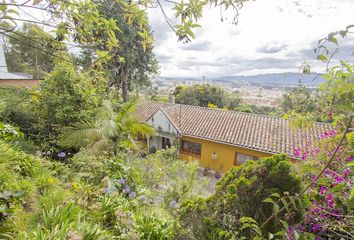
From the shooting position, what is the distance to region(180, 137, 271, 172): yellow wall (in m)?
13.5

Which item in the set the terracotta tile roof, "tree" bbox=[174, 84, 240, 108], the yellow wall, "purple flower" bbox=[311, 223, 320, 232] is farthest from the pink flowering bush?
"tree" bbox=[174, 84, 240, 108]

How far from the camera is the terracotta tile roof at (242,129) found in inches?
492

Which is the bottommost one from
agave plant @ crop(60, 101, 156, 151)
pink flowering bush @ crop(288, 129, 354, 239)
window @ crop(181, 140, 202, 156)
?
window @ crop(181, 140, 202, 156)

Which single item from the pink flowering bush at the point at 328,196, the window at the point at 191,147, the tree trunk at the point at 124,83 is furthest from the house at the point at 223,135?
the pink flowering bush at the point at 328,196

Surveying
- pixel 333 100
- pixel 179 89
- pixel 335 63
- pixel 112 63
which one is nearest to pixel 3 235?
pixel 112 63

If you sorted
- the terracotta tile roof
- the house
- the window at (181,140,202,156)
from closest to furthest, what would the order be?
1. the terracotta tile roof
2. the house
3. the window at (181,140,202,156)

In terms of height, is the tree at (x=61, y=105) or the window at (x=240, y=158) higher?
the tree at (x=61, y=105)

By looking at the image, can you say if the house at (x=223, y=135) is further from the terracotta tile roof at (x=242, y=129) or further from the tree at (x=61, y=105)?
the tree at (x=61, y=105)

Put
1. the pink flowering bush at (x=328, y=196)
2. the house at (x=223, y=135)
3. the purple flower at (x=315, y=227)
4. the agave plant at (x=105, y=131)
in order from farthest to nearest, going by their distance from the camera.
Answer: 1. the house at (x=223, y=135)
2. the agave plant at (x=105, y=131)
3. the purple flower at (x=315, y=227)
4. the pink flowering bush at (x=328, y=196)

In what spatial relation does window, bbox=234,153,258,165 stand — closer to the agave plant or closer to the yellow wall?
the yellow wall

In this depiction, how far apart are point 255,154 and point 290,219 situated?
1132cm

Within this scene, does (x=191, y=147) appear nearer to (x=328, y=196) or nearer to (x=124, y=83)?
(x=124, y=83)

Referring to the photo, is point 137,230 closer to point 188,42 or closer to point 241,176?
point 241,176

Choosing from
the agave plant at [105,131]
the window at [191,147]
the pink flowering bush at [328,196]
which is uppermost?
the pink flowering bush at [328,196]
